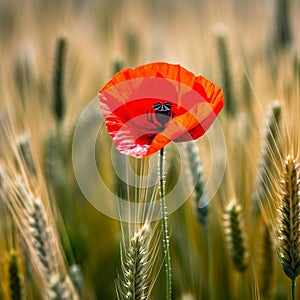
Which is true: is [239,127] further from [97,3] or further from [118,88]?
[97,3]

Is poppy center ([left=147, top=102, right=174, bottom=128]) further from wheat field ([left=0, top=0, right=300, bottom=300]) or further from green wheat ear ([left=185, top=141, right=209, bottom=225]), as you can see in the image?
green wheat ear ([left=185, top=141, right=209, bottom=225])

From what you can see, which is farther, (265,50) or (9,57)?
(9,57)

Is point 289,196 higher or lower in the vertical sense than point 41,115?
lower

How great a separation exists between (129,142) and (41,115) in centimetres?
93

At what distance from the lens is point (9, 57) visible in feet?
7.91

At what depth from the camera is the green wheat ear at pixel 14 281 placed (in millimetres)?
985

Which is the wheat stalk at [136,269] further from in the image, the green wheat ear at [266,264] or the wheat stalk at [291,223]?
the green wheat ear at [266,264]

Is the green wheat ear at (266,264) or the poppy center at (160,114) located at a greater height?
the poppy center at (160,114)

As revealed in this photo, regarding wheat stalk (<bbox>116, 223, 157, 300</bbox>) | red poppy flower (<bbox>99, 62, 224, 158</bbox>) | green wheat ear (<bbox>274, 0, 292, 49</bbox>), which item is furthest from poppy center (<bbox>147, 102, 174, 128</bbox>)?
green wheat ear (<bbox>274, 0, 292, 49</bbox>)

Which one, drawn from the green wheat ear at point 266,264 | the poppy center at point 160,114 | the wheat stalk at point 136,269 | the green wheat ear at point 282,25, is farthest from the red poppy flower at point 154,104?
the green wheat ear at point 282,25

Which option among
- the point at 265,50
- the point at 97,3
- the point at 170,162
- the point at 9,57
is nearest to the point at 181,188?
the point at 170,162

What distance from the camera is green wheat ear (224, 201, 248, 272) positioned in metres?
1.08

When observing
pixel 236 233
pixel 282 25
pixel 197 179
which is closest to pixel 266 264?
pixel 236 233

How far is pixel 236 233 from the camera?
1090mm
